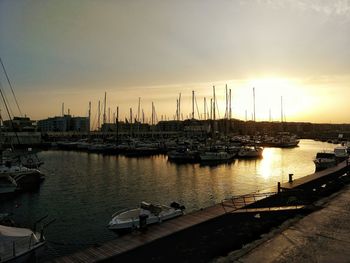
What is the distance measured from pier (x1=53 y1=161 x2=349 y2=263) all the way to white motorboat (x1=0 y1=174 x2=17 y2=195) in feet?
84.5

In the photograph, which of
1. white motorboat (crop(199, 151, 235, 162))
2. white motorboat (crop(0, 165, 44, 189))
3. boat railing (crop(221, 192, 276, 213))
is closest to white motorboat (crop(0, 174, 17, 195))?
white motorboat (crop(0, 165, 44, 189))

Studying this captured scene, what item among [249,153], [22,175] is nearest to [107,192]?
[22,175]

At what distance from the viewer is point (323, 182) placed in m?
26.9

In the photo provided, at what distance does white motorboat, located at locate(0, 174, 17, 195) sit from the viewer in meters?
33.6

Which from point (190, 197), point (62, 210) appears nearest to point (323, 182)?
point (190, 197)

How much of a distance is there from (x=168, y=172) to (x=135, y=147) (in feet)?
116

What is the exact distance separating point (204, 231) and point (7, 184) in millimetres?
27501

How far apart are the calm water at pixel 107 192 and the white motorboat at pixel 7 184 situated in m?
1.64

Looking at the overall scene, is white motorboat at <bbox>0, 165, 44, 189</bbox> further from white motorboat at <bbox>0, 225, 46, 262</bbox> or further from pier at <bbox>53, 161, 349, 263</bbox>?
pier at <bbox>53, 161, 349, 263</bbox>

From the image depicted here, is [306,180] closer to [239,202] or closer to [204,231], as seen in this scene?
[239,202]

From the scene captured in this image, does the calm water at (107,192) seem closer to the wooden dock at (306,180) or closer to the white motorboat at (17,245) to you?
the white motorboat at (17,245)

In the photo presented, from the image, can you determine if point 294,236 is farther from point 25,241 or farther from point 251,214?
point 25,241

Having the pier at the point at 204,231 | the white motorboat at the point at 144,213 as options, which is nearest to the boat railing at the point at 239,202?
the pier at the point at 204,231

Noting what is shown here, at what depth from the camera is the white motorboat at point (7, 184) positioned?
3362 centimetres
